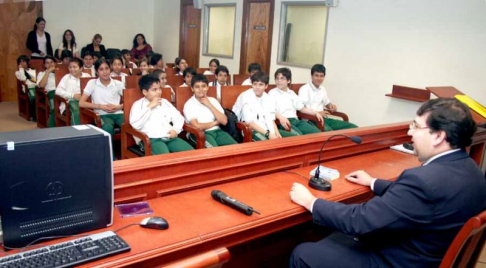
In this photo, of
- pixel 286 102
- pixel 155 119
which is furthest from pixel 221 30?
pixel 155 119

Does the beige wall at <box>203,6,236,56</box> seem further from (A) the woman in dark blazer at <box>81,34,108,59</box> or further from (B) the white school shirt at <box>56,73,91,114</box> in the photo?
(B) the white school shirt at <box>56,73,91,114</box>

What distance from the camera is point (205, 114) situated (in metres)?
3.51

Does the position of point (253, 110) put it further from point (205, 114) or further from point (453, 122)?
point (453, 122)

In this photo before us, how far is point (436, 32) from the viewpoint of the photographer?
4531 millimetres

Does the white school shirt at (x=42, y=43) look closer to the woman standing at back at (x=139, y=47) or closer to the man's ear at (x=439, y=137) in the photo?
the woman standing at back at (x=139, y=47)

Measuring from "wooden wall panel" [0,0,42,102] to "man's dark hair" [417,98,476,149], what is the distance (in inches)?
296

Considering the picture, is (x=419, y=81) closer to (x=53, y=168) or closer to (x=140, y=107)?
(x=140, y=107)

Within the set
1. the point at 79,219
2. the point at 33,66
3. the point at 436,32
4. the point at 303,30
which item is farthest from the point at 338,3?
the point at 79,219

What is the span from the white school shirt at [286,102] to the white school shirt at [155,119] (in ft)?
3.95

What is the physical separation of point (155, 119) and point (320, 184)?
1.75 m

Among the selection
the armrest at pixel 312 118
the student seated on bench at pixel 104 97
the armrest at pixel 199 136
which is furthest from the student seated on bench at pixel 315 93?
the student seated on bench at pixel 104 97

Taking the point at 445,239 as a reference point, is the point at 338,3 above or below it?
above

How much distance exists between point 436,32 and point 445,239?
378cm

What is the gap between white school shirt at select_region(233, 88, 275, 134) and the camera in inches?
143
